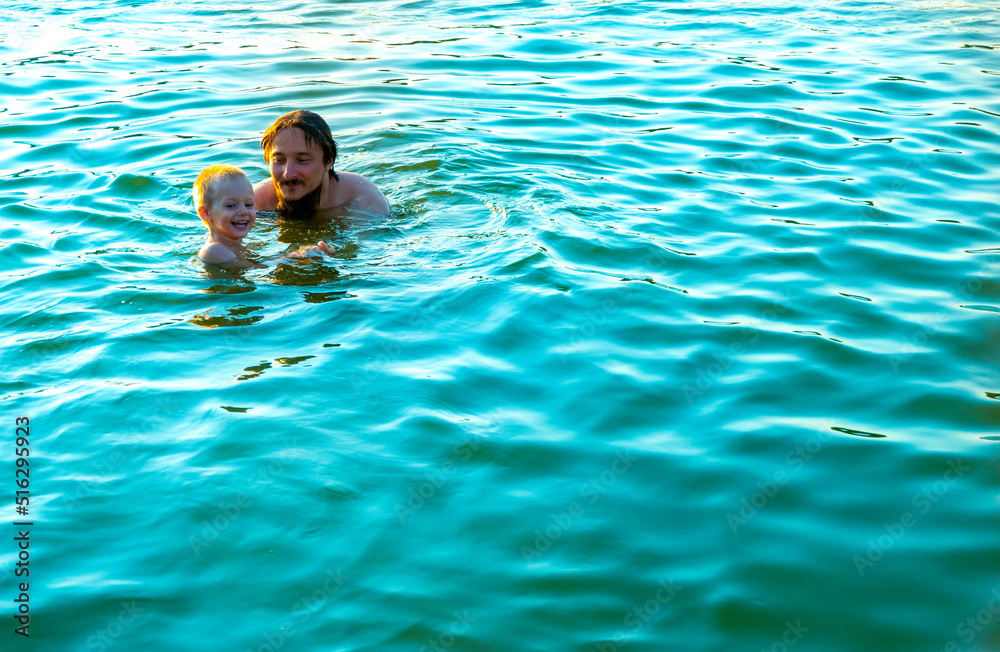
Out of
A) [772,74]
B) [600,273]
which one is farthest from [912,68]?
[600,273]

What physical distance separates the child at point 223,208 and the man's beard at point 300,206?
99cm

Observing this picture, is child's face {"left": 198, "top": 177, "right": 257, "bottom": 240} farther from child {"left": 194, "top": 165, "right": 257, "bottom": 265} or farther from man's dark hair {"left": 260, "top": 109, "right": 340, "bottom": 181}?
man's dark hair {"left": 260, "top": 109, "right": 340, "bottom": 181}

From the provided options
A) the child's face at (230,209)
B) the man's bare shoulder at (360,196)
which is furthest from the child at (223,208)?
the man's bare shoulder at (360,196)

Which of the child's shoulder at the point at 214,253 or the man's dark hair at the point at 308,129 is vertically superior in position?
the man's dark hair at the point at 308,129

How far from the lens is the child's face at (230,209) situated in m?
6.95

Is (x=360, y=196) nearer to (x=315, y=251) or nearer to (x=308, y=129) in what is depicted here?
(x=308, y=129)

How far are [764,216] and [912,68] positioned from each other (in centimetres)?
552

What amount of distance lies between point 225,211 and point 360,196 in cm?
A: 144

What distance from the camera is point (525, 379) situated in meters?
5.57

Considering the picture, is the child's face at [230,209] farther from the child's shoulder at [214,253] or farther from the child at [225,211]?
the child's shoulder at [214,253]

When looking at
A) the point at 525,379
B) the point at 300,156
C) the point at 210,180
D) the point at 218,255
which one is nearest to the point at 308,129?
the point at 300,156

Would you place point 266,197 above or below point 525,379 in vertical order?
above

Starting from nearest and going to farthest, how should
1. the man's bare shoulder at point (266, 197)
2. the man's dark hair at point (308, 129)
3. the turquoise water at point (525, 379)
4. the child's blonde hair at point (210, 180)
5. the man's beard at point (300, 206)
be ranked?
1. the turquoise water at point (525, 379)
2. the child's blonde hair at point (210, 180)
3. the man's dark hair at point (308, 129)
4. the man's beard at point (300, 206)
5. the man's bare shoulder at point (266, 197)

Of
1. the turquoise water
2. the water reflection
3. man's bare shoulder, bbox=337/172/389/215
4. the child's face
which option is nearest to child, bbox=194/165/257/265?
the child's face
